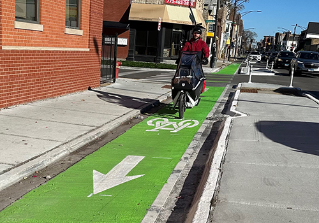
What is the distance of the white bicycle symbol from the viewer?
30.5 feet

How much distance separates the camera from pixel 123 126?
9.45 metres

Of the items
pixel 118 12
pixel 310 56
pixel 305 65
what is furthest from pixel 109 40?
pixel 118 12

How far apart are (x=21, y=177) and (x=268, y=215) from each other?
331 cm

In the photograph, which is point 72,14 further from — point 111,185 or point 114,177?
point 111,185

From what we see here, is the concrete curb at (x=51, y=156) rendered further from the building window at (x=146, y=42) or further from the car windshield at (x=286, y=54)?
the car windshield at (x=286, y=54)

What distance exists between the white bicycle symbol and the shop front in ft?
87.9

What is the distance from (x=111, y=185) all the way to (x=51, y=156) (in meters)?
1.42

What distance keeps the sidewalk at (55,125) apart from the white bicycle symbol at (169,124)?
2.41 ft

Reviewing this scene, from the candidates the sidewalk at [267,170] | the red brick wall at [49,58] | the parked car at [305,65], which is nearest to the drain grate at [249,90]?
the sidewalk at [267,170]

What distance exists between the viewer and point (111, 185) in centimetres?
540

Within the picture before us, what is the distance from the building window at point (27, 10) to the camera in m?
10.0

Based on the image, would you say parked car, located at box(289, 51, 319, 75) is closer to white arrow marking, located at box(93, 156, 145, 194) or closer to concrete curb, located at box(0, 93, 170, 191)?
concrete curb, located at box(0, 93, 170, 191)

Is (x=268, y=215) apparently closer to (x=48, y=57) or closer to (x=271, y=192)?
(x=271, y=192)

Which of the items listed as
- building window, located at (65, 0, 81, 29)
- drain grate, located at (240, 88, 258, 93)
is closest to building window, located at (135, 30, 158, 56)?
drain grate, located at (240, 88, 258, 93)
